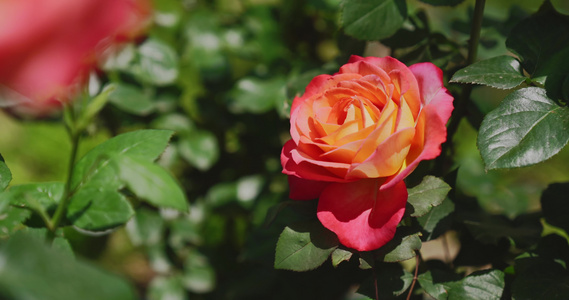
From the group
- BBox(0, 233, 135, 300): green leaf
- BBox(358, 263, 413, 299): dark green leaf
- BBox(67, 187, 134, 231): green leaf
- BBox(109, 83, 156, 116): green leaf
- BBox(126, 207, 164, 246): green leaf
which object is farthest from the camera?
BBox(126, 207, 164, 246): green leaf

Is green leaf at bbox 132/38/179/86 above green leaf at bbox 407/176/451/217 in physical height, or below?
below

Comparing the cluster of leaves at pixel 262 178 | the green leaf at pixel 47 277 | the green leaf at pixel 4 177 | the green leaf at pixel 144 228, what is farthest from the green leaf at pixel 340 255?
the green leaf at pixel 144 228

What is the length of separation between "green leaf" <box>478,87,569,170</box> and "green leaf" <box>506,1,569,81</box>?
42 millimetres

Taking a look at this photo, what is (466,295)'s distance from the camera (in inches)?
22.9

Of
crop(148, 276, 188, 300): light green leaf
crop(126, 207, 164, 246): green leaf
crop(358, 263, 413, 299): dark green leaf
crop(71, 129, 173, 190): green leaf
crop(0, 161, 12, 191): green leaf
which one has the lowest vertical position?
crop(148, 276, 188, 300): light green leaf

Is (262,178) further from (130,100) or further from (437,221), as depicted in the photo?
(437,221)

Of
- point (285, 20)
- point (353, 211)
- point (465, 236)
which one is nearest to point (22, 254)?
point (353, 211)

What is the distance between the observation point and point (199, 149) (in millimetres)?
1123

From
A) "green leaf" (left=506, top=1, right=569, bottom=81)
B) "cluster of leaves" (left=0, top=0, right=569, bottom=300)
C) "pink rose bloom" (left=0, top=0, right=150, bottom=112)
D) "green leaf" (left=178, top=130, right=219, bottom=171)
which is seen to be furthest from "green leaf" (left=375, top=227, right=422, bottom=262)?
"green leaf" (left=178, top=130, right=219, bottom=171)

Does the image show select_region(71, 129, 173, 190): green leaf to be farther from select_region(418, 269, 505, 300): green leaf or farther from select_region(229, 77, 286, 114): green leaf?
select_region(229, 77, 286, 114): green leaf

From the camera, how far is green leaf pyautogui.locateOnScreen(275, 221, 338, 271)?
54 cm

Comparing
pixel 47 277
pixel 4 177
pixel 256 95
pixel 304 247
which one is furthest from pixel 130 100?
pixel 47 277

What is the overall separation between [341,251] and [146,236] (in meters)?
0.65

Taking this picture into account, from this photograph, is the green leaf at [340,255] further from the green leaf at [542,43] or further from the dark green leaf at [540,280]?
the green leaf at [542,43]
